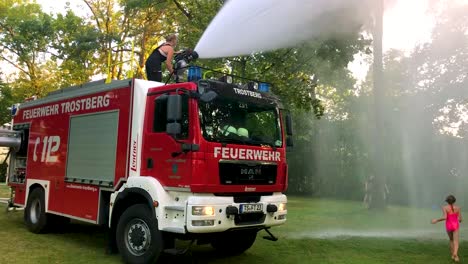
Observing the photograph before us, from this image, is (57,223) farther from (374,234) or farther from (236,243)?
(374,234)

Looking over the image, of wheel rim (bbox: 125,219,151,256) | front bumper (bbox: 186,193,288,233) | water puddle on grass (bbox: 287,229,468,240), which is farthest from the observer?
water puddle on grass (bbox: 287,229,468,240)

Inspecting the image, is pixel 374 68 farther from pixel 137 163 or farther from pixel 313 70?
pixel 137 163

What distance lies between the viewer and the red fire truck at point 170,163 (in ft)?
20.9

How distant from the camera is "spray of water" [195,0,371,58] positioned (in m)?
9.16

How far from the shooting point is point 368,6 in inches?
390

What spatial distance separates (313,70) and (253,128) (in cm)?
1025

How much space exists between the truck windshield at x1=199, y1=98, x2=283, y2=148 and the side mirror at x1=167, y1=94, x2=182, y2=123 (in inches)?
14.7

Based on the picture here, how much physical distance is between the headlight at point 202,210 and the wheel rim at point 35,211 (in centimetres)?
498

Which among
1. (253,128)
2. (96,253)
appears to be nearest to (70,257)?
(96,253)

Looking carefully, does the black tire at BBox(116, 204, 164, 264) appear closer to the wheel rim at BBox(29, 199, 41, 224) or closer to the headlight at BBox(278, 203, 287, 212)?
the headlight at BBox(278, 203, 287, 212)

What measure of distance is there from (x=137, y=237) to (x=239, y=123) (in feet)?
7.65

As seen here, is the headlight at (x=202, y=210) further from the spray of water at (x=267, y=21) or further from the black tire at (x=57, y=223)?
the black tire at (x=57, y=223)

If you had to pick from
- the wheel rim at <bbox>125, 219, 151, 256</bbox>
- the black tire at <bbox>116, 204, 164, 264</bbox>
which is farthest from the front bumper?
the wheel rim at <bbox>125, 219, 151, 256</bbox>

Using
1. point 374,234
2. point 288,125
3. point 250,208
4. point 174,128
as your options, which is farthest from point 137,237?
point 374,234
